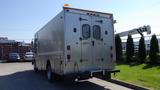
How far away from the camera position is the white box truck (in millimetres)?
9898

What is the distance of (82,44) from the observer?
10297 mm

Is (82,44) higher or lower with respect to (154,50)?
higher

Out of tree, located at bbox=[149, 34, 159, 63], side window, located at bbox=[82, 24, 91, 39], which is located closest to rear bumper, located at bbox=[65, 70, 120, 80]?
side window, located at bbox=[82, 24, 91, 39]

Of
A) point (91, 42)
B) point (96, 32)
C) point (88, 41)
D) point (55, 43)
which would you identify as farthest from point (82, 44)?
point (55, 43)

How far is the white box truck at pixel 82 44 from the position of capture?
9.90m

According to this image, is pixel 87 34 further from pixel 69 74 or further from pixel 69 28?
pixel 69 74

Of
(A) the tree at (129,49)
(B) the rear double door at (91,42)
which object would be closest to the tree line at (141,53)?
(A) the tree at (129,49)

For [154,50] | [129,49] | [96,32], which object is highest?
[96,32]

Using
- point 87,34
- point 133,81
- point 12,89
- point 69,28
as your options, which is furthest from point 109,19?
point 12,89

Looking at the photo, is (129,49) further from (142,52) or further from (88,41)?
(88,41)

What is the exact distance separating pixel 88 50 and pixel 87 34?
70cm

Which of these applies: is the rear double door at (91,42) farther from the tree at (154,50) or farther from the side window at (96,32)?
the tree at (154,50)

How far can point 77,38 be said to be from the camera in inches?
400

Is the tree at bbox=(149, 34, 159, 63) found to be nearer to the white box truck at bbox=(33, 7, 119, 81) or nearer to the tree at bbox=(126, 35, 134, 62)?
the tree at bbox=(126, 35, 134, 62)
